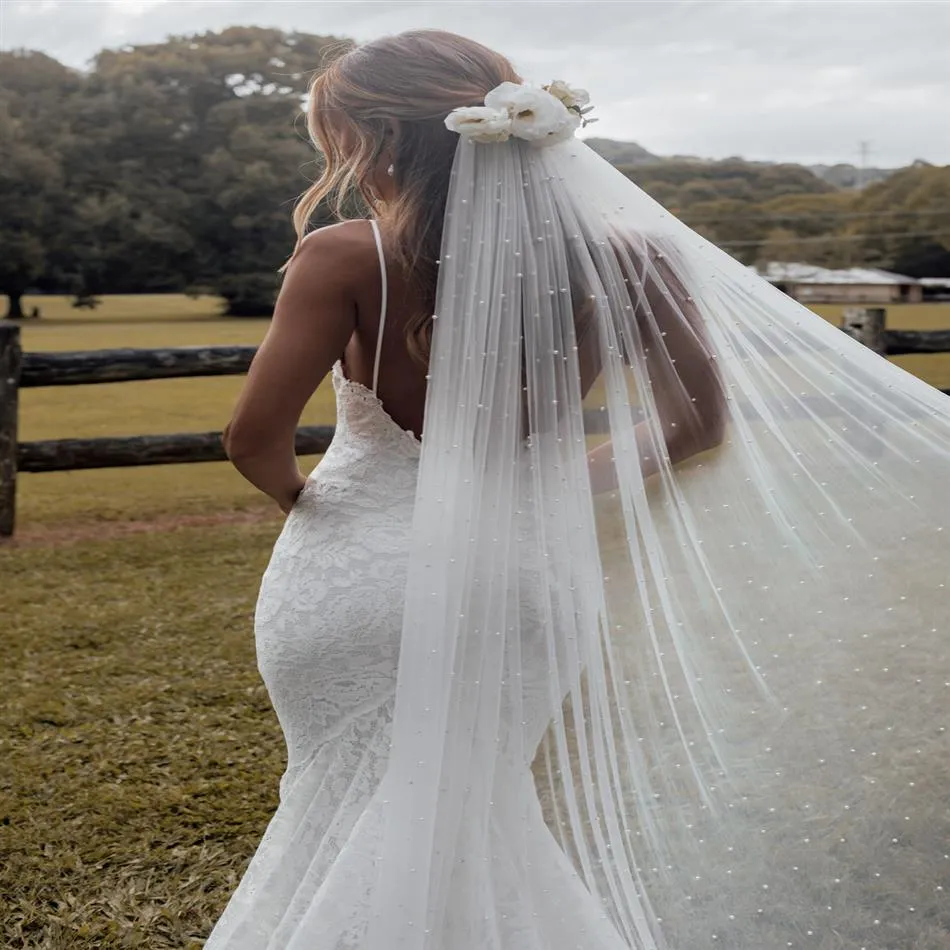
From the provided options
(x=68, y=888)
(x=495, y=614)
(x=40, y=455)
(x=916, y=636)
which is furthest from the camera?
(x=40, y=455)

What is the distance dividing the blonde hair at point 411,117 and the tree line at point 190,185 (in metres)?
9.55

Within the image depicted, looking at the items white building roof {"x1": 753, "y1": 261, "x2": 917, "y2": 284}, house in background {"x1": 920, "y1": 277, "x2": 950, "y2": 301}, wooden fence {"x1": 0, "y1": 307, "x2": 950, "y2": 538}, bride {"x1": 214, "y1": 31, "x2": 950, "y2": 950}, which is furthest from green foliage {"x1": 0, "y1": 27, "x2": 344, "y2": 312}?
bride {"x1": 214, "y1": 31, "x2": 950, "y2": 950}

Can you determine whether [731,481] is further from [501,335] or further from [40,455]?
[40,455]

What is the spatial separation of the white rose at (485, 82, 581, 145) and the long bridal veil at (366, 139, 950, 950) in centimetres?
4

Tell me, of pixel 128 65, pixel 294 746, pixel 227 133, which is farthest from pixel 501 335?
pixel 128 65

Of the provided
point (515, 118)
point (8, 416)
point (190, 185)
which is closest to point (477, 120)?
point (515, 118)

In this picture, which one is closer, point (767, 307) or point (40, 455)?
point (767, 307)

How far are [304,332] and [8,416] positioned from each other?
15.1ft

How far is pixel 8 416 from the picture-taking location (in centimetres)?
554

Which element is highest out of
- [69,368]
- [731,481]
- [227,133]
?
[227,133]

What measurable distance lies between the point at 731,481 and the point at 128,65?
13.1 m

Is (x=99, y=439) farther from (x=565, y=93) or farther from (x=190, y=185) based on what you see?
(x=190, y=185)

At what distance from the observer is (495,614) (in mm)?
1483

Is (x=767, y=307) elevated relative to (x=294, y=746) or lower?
elevated
